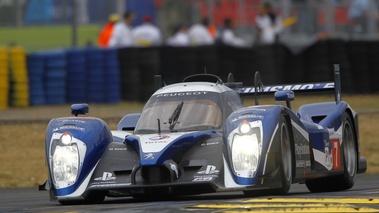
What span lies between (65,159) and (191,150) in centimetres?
121

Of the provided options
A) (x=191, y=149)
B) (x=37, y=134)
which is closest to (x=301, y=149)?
(x=191, y=149)

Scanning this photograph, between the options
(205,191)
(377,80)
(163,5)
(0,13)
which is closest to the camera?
(205,191)

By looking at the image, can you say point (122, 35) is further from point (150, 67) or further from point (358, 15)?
point (358, 15)

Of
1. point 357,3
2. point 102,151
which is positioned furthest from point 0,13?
point 102,151

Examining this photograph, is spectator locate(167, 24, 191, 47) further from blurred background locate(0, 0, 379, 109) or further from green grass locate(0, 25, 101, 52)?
blurred background locate(0, 0, 379, 109)

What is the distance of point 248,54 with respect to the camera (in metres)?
24.6

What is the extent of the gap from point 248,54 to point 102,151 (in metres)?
13.3

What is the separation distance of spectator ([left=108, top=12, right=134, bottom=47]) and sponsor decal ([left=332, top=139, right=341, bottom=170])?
14.4 m

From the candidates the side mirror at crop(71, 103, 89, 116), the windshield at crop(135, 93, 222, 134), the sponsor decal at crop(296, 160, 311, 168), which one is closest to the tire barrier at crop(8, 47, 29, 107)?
the side mirror at crop(71, 103, 89, 116)

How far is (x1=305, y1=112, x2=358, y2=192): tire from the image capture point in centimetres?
1295

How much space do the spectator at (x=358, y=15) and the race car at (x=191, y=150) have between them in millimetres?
16962

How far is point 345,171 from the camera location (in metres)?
12.9

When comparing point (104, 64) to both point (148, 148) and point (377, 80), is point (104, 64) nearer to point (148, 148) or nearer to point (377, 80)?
point (377, 80)

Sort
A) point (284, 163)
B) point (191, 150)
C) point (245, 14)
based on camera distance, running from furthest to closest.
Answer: point (245, 14) < point (191, 150) < point (284, 163)
